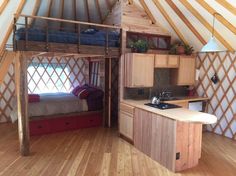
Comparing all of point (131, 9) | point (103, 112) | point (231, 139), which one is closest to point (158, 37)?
point (131, 9)

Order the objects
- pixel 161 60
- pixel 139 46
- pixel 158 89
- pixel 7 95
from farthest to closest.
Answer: pixel 7 95, pixel 158 89, pixel 161 60, pixel 139 46

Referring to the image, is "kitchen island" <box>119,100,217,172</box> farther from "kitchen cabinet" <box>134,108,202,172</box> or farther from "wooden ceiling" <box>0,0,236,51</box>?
"wooden ceiling" <box>0,0,236,51</box>

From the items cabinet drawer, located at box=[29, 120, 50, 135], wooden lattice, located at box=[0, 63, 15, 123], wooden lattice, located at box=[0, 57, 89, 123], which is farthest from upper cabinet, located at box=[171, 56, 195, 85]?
wooden lattice, located at box=[0, 63, 15, 123]

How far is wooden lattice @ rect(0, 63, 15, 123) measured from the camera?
5.00 metres

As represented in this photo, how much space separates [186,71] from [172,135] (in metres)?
2.04

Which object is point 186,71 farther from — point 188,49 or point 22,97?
point 22,97

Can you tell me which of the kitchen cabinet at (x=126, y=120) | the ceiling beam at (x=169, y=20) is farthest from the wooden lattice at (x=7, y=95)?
the ceiling beam at (x=169, y=20)

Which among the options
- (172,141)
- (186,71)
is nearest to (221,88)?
(186,71)

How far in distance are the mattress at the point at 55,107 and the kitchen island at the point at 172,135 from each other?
5.54 ft

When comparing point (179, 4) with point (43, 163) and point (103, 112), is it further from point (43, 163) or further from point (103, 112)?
point (43, 163)

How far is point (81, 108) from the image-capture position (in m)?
4.62

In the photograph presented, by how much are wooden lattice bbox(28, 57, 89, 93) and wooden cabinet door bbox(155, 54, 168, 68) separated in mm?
2631

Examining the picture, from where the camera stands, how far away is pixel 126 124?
3824 mm

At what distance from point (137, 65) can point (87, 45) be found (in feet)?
3.19
